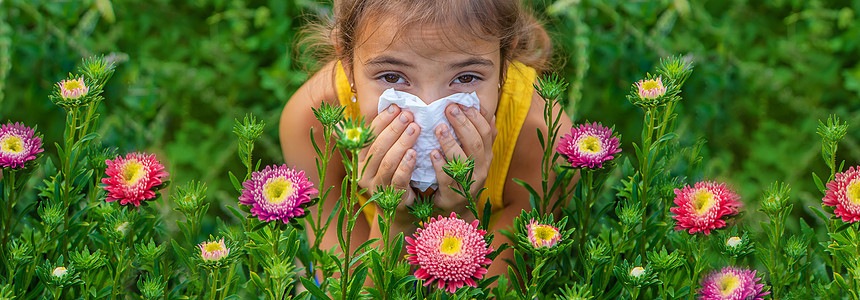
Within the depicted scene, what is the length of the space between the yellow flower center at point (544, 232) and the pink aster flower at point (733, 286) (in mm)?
242

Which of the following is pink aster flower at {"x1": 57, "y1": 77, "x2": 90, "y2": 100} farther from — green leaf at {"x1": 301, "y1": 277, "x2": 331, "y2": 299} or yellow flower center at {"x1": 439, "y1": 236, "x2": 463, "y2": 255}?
yellow flower center at {"x1": 439, "y1": 236, "x2": 463, "y2": 255}

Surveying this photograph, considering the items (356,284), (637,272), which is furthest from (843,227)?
(356,284)

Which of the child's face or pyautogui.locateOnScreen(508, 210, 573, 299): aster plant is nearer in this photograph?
pyautogui.locateOnScreen(508, 210, 573, 299): aster plant

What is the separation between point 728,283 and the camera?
1031 millimetres

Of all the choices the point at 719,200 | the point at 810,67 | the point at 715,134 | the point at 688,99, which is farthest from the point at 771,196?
the point at 810,67

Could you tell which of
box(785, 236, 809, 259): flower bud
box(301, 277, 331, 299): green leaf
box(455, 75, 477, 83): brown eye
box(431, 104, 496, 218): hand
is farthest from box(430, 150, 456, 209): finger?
box(785, 236, 809, 259): flower bud

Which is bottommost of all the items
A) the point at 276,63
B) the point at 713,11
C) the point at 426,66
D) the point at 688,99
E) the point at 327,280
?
the point at 327,280

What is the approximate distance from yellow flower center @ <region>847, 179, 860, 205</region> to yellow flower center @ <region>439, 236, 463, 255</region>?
0.50 m

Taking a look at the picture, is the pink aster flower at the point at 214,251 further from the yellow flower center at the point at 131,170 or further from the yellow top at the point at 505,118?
the yellow top at the point at 505,118

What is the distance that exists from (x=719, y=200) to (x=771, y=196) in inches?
2.6

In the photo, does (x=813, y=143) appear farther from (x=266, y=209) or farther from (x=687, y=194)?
(x=266, y=209)

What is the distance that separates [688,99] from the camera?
2686mm

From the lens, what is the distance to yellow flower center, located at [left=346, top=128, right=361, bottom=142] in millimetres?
841

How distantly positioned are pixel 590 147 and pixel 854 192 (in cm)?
33
